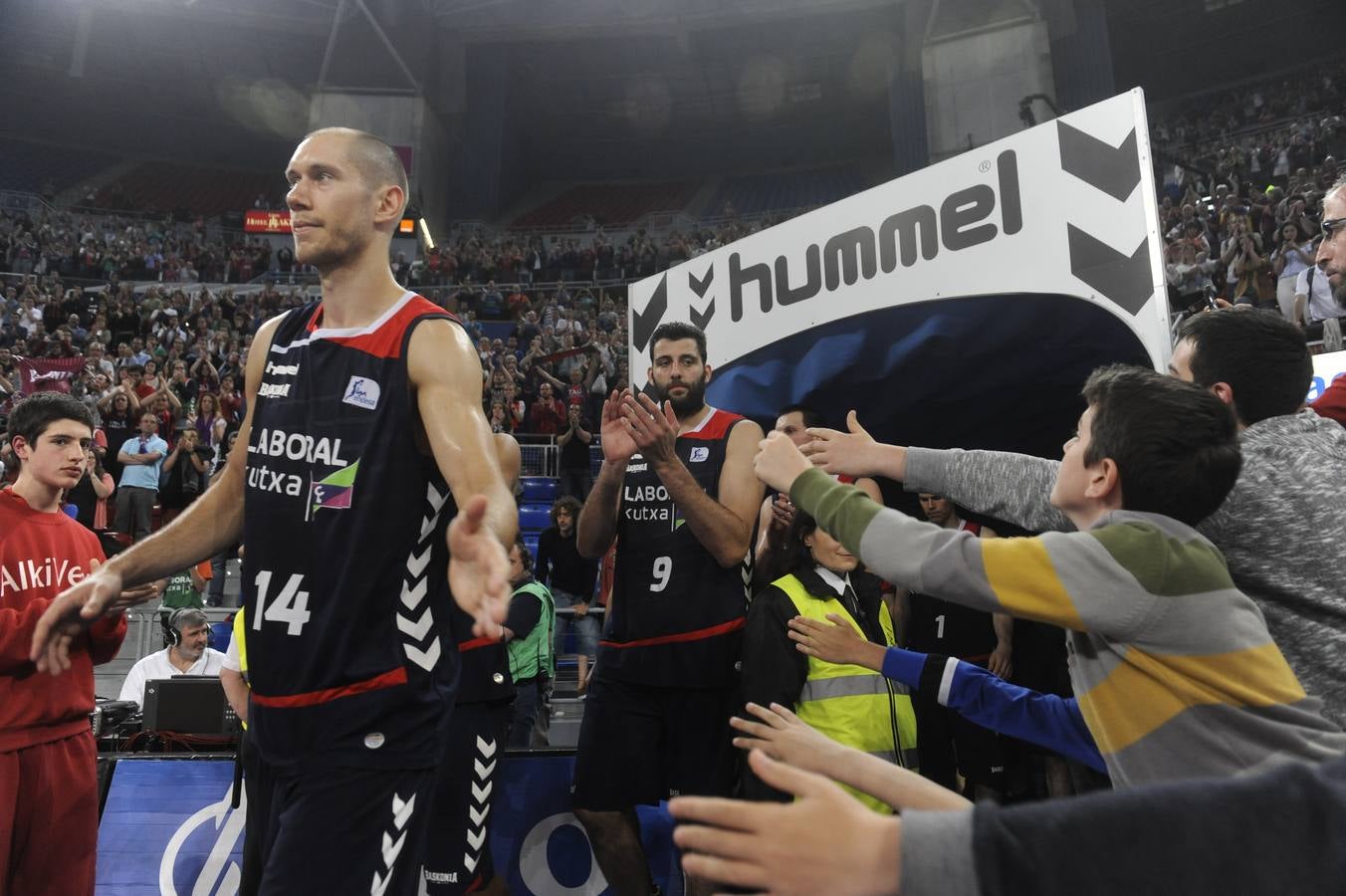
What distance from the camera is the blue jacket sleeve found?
237cm

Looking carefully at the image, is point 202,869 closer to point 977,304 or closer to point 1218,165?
point 977,304

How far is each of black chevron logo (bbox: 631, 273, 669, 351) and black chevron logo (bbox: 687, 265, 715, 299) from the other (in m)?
0.17

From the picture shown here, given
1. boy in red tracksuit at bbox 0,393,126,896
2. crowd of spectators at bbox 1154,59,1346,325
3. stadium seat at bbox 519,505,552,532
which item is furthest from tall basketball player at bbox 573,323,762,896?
stadium seat at bbox 519,505,552,532

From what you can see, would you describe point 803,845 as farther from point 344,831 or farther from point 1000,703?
point 1000,703

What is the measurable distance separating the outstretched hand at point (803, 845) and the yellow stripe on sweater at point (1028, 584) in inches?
33.6

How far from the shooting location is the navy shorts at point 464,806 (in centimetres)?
373

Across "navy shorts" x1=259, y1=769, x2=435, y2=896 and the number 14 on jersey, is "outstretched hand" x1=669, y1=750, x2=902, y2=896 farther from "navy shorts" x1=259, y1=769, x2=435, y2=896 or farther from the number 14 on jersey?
the number 14 on jersey

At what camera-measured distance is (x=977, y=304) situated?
13.6ft

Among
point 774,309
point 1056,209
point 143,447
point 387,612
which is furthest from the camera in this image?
point 143,447

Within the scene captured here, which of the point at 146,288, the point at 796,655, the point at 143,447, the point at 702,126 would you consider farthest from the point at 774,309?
the point at 702,126

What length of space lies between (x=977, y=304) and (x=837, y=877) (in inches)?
143

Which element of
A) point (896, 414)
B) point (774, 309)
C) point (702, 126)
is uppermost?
point (702, 126)

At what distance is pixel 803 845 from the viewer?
91cm

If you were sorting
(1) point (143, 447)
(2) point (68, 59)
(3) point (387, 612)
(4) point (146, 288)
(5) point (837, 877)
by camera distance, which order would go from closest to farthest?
1. (5) point (837, 877)
2. (3) point (387, 612)
3. (1) point (143, 447)
4. (4) point (146, 288)
5. (2) point (68, 59)
